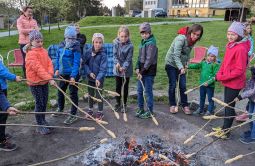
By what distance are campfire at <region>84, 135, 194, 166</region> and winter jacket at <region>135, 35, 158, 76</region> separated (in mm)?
1518

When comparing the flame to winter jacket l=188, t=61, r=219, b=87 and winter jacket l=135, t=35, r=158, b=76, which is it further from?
winter jacket l=188, t=61, r=219, b=87

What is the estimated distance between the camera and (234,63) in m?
4.90

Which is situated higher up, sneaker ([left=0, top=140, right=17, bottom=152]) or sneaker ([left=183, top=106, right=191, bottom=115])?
sneaker ([left=183, top=106, right=191, bottom=115])

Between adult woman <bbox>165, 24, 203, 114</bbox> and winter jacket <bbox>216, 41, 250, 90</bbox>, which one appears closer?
winter jacket <bbox>216, 41, 250, 90</bbox>

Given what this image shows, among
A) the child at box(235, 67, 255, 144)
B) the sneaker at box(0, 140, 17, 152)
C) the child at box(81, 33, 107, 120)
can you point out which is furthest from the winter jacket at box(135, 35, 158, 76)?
the sneaker at box(0, 140, 17, 152)

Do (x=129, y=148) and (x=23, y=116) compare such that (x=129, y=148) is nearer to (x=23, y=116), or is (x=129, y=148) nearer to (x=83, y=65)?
(x=83, y=65)

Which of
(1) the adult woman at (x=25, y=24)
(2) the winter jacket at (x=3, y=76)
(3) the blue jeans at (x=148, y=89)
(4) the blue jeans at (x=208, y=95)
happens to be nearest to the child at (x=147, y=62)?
(3) the blue jeans at (x=148, y=89)

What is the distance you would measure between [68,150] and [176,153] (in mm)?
1707

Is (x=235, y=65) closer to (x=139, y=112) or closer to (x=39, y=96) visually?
(x=139, y=112)

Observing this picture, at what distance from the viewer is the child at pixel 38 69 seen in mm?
4973

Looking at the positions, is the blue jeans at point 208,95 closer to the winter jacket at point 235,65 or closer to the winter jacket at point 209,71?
the winter jacket at point 209,71

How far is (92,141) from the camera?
500 centimetres

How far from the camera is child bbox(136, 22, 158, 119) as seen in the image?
5652 mm

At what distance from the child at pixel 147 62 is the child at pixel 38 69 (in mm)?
1770
